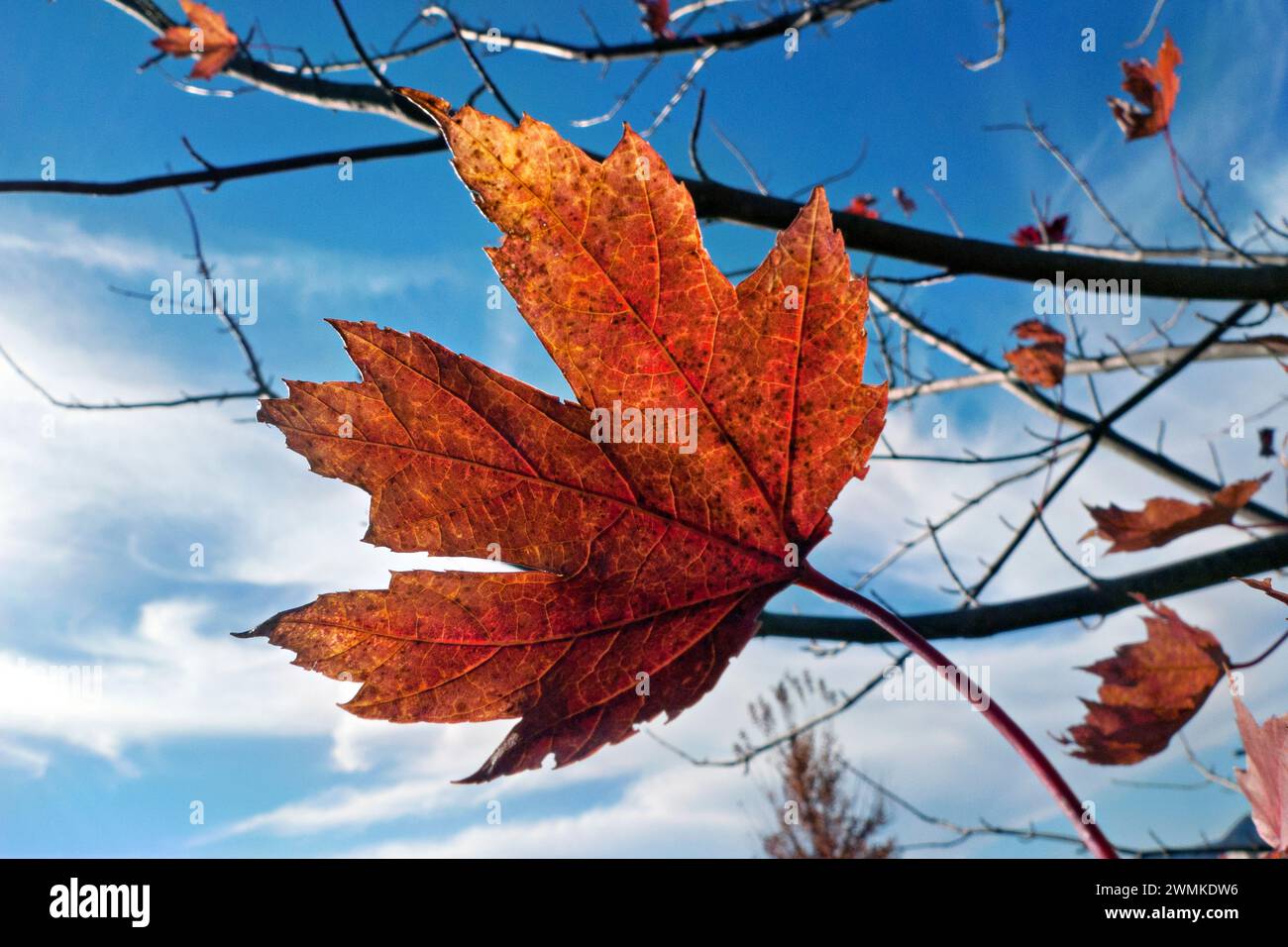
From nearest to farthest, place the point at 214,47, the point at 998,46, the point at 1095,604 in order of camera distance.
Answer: the point at 1095,604 < the point at 214,47 < the point at 998,46

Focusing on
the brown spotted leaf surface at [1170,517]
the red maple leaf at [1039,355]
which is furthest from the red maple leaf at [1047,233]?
the brown spotted leaf surface at [1170,517]

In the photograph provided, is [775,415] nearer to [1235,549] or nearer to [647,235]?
[647,235]

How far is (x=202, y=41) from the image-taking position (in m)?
2.32

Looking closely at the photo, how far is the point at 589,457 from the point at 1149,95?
238 cm

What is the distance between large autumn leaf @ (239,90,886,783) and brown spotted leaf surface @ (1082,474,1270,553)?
721mm

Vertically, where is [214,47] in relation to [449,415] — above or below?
above

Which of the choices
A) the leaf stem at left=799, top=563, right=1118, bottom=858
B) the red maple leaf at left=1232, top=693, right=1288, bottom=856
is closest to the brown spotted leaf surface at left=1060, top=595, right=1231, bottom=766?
the red maple leaf at left=1232, top=693, right=1288, bottom=856

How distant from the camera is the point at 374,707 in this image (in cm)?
44

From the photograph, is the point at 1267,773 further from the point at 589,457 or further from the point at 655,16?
the point at 655,16

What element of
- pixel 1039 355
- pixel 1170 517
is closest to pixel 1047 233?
pixel 1039 355

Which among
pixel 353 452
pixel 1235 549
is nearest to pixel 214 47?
pixel 353 452

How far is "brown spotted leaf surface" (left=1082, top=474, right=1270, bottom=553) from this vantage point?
3.15 feet

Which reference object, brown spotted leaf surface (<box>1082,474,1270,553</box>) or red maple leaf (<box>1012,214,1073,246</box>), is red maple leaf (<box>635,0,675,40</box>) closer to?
red maple leaf (<box>1012,214,1073,246</box>)
